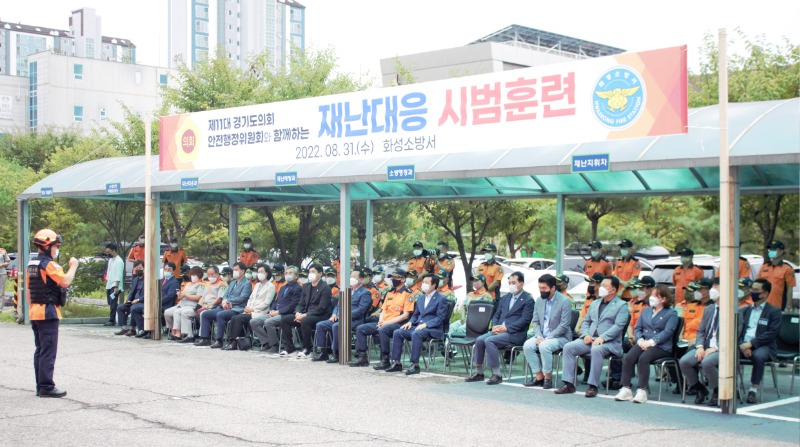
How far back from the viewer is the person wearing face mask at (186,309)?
1708 centimetres

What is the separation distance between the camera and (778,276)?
13859 millimetres

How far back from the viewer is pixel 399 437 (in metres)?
8.41

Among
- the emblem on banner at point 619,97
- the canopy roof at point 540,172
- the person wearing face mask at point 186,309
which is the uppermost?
the emblem on banner at point 619,97

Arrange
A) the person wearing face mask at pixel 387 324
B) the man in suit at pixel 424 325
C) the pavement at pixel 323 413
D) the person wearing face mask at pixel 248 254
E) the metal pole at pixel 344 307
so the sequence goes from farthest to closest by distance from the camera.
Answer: the person wearing face mask at pixel 248 254 → the metal pole at pixel 344 307 → the person wearing face mask at pixel 387 324 → the man in suit at pixel 424 325 → the pavement at pixel 323 413

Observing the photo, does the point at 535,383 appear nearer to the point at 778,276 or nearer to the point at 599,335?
the point at 599,335

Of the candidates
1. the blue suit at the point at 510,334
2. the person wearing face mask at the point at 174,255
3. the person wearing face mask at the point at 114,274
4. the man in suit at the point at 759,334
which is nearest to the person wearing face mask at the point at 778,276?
the man in suit at the point at 759,334

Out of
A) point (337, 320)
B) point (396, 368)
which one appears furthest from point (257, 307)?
point (396, 368)

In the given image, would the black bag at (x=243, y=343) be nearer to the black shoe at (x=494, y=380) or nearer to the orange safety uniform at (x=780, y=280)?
the black shoe at (x=494, y=380)

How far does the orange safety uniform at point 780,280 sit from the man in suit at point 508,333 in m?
4.10

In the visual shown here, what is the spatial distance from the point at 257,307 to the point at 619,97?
7812 millimetres

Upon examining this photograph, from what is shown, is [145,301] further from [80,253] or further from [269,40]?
[269,40]

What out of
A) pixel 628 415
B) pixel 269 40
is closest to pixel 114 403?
pixel 628 415

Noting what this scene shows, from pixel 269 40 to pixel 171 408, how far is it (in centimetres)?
10416

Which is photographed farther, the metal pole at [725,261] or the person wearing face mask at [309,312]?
the person wearing face mask at [309,312]
